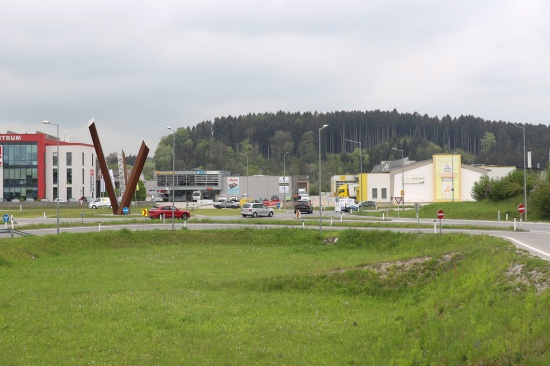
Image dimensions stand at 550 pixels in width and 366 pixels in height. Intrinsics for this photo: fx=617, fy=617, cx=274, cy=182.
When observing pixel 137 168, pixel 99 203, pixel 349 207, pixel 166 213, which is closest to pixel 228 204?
pixel 99 203

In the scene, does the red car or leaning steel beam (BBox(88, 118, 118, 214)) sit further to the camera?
the red car

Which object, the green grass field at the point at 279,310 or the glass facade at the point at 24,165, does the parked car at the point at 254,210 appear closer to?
the green grass field at the point at 279,310

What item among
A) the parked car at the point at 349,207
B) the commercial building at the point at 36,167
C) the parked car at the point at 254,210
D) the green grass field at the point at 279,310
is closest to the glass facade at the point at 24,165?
the commercial building at the point at 36,167

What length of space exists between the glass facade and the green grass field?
8136cm

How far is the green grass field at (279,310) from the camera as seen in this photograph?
12234 mm

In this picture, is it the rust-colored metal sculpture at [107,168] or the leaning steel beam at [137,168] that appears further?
the leaning steel beam at [137,168]

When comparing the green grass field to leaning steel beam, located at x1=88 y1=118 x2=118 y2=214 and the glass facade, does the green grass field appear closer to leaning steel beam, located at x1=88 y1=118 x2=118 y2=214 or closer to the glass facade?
leaning steel beam, located at x1=88 y1=118 x2=118 y2=214

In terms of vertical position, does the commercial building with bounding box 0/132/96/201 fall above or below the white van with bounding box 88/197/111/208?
above

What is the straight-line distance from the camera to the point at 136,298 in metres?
18.7

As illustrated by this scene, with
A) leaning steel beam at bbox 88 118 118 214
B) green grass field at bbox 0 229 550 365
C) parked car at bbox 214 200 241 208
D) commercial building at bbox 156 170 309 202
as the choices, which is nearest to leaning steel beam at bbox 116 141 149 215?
leaning steel beam at bbox 88 118 118 214

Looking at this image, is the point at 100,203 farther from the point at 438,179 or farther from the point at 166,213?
the point at 438,179

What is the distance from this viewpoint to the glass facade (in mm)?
105812

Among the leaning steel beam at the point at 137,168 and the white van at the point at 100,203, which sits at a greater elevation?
the leaning steel beam at the point at 137,168

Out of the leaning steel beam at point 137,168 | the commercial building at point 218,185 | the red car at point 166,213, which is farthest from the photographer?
the commercial building at point 218,185
